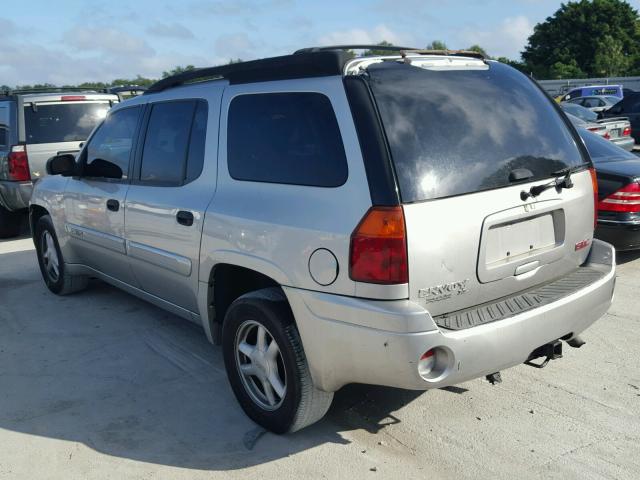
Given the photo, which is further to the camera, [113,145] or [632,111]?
[632,111]

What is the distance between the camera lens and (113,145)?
15.9 ft

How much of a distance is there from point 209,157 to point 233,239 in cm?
61

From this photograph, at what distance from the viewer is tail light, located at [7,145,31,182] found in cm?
822

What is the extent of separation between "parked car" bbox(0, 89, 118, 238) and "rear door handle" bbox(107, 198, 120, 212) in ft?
13.9

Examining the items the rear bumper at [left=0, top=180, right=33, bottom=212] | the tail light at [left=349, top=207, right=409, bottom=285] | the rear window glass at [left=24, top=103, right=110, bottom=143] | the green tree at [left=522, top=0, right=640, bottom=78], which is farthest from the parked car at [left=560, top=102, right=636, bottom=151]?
the green tree at [left=522, top=0, right=640, bottom=78]

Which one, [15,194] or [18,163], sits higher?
[18,163]

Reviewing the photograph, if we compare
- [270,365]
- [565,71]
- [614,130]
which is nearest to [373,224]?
[270,365]

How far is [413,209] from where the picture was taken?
2711 mm

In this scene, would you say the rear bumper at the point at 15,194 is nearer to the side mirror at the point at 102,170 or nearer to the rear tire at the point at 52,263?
the rear tire at the point at 52,263

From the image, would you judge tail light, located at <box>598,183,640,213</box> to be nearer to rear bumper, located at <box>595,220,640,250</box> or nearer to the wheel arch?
rear bumper, located at <box>595,220,640,250</box>

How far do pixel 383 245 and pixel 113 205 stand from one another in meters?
2.60

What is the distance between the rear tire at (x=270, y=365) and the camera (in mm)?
3088

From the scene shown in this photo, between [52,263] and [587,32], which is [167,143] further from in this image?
[587,32]

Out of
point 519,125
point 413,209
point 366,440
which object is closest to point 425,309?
point 413,209
